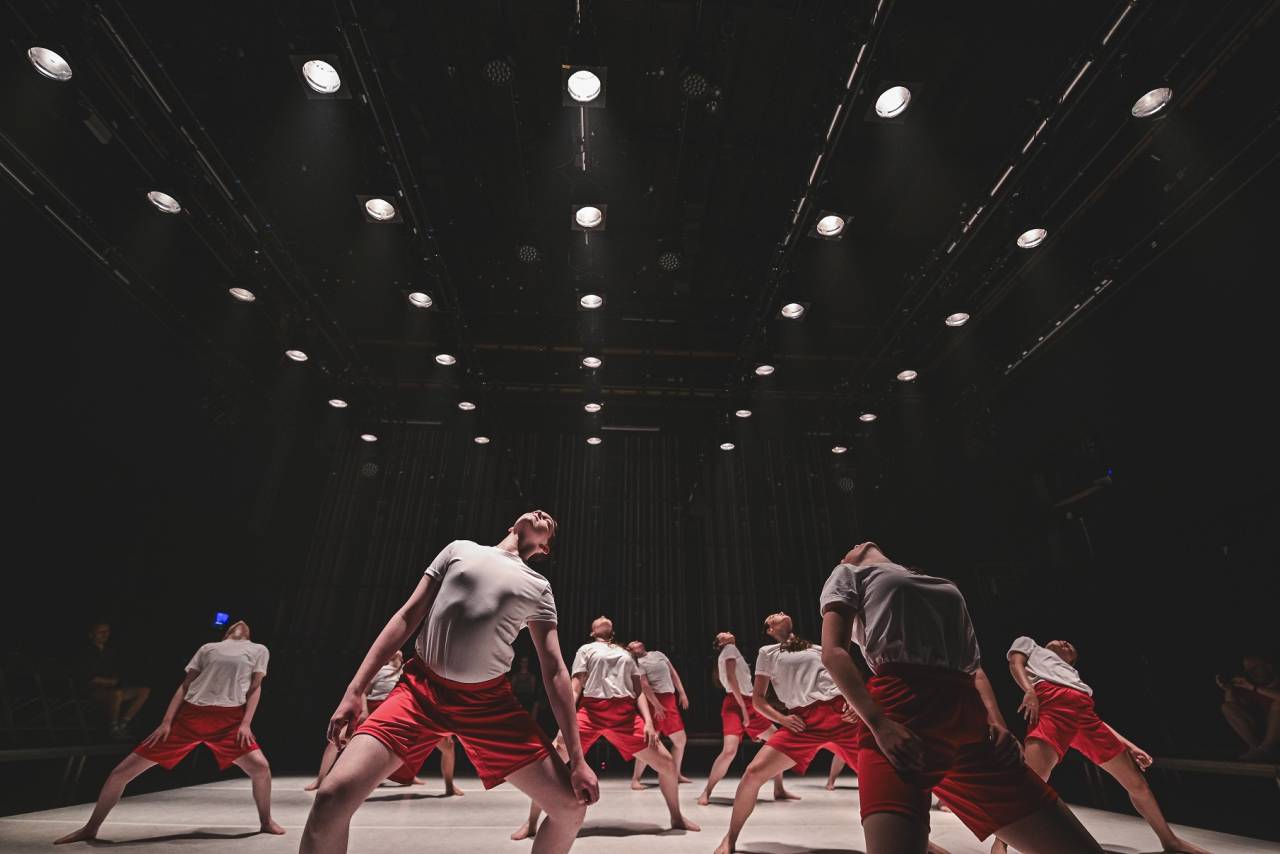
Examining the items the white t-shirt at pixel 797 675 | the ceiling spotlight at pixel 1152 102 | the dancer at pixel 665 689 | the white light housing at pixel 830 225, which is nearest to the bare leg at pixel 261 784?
the dancer at pixel 665 689

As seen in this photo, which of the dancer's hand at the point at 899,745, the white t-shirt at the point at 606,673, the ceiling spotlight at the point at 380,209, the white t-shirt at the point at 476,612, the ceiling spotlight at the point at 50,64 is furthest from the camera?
the ceiling spotlight at the point at 380,209

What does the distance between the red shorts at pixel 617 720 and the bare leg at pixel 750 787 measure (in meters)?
1.24

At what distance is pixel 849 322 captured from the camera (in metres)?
8.55

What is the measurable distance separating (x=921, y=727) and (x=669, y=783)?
3.06 m

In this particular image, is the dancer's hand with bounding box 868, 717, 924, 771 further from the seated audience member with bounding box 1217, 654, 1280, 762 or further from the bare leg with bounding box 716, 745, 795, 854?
the seated audience member with bounding box 1217, 654, 1280, 762

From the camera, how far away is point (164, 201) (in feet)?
17.5

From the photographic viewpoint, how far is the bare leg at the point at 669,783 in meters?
4.00

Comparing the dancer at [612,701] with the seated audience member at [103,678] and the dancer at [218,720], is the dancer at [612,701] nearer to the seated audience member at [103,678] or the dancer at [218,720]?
the dancer at [218,720]

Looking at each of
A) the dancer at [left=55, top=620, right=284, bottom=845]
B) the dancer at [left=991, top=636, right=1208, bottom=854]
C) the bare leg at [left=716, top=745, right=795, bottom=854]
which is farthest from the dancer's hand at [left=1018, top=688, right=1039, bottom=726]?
the dancer at [left=55, top=620, right=284, bottom=845]

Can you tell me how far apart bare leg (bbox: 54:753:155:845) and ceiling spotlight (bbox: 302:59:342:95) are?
435 cm

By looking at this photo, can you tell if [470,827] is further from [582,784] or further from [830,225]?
[830,225]

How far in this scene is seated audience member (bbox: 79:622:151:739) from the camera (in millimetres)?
6055

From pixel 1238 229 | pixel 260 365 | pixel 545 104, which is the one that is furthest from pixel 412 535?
pixel 1238 229

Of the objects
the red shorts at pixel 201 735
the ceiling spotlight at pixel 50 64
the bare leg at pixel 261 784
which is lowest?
the bare leg at pixel 261 784
